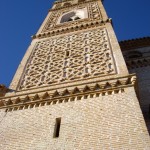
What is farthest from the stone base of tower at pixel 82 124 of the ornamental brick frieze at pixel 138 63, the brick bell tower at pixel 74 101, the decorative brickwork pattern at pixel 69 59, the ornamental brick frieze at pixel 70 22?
the ornamental brick frieze at pixel 70 22

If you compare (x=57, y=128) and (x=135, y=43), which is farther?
(x=135, y=43)

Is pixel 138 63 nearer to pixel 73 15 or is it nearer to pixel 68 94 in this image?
pixel 68 94

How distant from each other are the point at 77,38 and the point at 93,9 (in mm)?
3852

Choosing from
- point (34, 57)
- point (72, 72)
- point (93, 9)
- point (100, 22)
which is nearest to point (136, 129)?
point (72, 72)

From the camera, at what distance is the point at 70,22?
9.70m

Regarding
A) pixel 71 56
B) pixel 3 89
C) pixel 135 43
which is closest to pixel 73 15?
pixel 135 43

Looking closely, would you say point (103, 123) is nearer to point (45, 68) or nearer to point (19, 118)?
point (19, 118)

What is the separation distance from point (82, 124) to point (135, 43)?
6.49 metres

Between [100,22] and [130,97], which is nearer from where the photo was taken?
[130,97]

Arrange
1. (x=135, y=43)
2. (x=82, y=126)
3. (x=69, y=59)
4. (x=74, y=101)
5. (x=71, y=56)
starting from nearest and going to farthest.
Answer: (x=82, y=126), (x=74, y=101), (x=69, y=59), (x=71, y=56), (x=135, y=43)

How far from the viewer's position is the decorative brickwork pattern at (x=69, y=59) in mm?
5871

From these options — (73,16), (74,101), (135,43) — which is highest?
(73,16)

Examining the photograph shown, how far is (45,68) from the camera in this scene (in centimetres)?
650

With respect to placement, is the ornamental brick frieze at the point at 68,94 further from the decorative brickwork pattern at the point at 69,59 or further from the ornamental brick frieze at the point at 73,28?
the ornamental brick frieze at the point at 73,28
